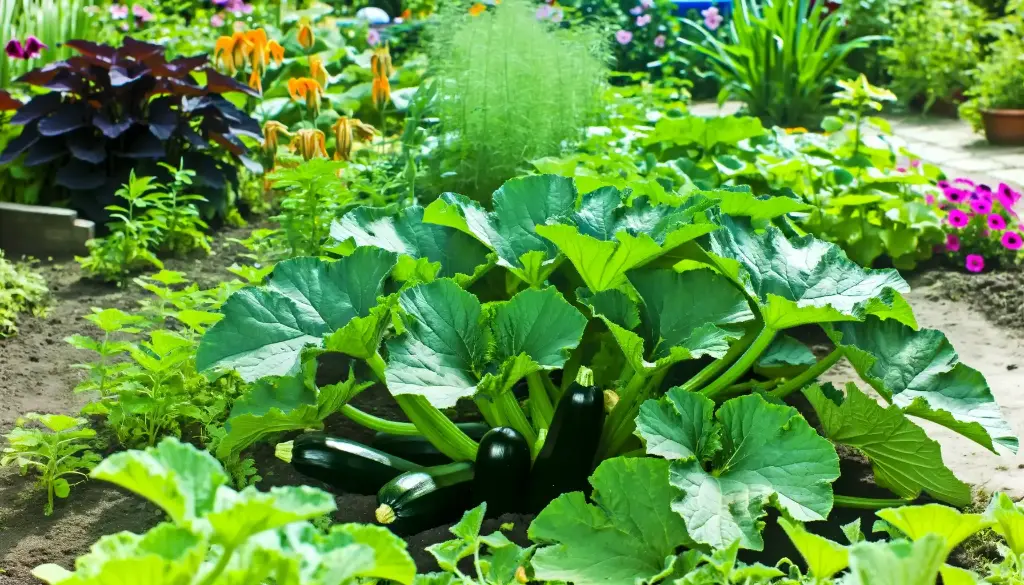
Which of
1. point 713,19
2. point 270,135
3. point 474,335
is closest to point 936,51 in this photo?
point 713,19

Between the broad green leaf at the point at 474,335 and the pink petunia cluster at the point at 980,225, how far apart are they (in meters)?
2.80

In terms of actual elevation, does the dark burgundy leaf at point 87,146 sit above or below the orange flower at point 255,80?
below

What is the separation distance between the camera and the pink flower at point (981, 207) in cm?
438

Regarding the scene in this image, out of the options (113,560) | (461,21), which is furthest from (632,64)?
(113,560)

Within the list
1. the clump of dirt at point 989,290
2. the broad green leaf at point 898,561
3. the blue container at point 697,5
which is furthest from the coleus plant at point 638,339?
the blue container at point 697,5

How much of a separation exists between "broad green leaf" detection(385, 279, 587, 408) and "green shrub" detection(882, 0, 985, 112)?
671 cm

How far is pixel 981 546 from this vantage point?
226 centimetres

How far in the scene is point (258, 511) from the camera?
118 cm

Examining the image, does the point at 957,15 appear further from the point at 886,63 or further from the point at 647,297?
the point at 647,297

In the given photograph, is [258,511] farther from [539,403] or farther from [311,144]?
[311,144]

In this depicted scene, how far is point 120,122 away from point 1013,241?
397cm

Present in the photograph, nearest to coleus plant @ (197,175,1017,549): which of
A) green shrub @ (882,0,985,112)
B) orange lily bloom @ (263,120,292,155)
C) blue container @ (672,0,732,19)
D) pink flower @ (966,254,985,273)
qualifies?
pink flower @ (966,254,985,273)

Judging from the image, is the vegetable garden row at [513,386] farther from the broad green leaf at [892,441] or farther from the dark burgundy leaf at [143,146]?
the dark burgundy leaf at [143,146]

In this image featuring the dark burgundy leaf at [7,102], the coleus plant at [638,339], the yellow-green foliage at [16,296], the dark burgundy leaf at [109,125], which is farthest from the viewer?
the dark burgundy leaf at [7,102]
